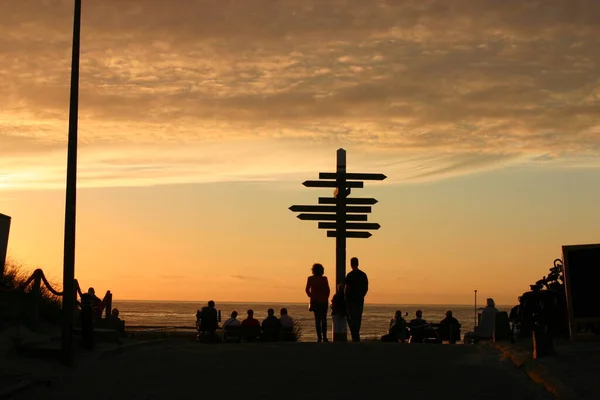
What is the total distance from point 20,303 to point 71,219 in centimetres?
520

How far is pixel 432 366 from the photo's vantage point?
1614 cm

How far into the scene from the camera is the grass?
2070 centimetres

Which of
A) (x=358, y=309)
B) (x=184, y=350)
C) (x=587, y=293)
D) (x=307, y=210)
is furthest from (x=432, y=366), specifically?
(x=307, y=210)

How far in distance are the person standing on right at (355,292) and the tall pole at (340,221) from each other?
9.07ft

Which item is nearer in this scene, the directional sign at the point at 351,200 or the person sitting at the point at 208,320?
the directional sign at the point at 351,200

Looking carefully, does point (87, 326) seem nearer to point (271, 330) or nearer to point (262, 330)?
point (271, 330)

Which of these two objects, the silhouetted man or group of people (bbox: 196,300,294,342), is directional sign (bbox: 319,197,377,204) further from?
the silhouetted man

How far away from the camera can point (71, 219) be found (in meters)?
17.0

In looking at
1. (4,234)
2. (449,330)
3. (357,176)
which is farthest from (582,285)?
(4,234)

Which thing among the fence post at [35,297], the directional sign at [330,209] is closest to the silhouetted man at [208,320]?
the directional sign at [330,209]

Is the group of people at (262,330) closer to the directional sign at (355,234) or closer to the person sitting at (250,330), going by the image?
the person sitting at (250,330)

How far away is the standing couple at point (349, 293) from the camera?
77.2 feet

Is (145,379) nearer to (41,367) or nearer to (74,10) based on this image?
(41,367)

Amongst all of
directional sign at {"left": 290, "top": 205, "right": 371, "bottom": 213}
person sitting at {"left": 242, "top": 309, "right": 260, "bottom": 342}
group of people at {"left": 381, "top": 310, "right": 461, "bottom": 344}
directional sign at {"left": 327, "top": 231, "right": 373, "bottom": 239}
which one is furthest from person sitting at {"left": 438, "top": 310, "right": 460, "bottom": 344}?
person sitting at {"left": 242, "top": 309, "right": 260, "bottom": 342}
